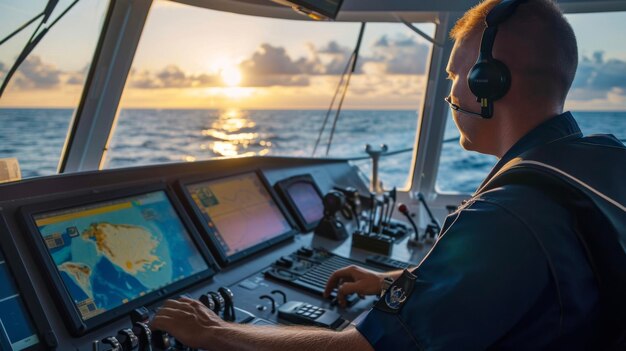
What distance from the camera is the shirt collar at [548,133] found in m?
0.94

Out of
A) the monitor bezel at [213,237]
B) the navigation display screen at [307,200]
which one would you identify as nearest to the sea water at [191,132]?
the navigation display screen at [307,200]

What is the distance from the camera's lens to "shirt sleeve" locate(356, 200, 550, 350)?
2.36ft

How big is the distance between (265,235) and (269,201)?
0.21 meters

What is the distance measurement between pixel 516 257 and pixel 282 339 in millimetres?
461

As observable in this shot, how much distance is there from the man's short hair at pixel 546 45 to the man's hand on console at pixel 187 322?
34.1 inches

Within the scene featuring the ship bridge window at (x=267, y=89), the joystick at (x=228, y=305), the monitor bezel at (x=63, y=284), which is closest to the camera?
the monitor bezel at (x=63, y=284)

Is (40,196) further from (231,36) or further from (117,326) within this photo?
(231,36)

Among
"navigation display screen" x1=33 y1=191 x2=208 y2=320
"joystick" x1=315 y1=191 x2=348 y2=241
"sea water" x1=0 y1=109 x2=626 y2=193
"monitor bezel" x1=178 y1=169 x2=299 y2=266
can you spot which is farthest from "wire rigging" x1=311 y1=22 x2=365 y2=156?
"sea water" x1=0 y1=109 x2=626 y2=193

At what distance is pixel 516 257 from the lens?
721mm

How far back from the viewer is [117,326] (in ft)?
3.76

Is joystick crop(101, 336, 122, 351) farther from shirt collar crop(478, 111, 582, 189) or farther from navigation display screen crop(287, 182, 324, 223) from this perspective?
navigation display screen crop(287, 182, 324, 223)

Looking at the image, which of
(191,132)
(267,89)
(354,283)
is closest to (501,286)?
(354,283)

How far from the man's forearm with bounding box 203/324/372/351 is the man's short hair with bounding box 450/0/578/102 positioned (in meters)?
0.64

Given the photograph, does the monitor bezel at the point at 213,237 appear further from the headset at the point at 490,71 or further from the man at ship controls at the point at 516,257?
the headset at the point at 490,71
